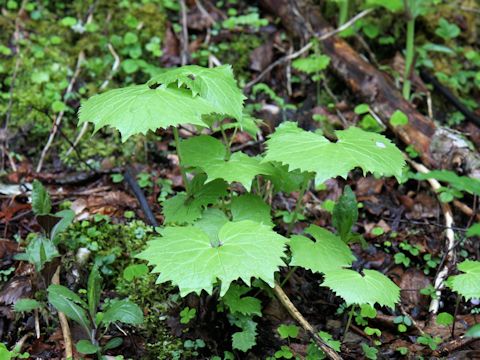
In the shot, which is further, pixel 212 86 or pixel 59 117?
pixel 59 117

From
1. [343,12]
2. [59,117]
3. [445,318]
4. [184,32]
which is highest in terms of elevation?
[343,12]

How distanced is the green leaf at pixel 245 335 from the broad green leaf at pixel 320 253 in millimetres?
434

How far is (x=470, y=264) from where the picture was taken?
219 cm

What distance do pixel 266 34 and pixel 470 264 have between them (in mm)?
3117

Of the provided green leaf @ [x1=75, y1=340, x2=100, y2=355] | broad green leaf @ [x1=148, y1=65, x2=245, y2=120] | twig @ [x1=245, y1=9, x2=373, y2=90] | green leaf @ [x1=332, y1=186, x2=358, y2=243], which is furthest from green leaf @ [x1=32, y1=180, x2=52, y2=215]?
twig @ [x1=245, y1=9, x2=373, y2=90]

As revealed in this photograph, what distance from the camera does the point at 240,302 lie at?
2.35 meters

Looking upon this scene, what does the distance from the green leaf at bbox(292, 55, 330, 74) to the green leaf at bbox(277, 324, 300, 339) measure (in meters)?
2.32

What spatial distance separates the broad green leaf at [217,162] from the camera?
7.00ft

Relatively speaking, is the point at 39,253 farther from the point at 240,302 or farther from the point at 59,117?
the point at 59,117

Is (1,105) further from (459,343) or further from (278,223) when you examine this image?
(459,343)

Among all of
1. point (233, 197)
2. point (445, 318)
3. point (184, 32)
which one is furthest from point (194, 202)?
point (184, 32)

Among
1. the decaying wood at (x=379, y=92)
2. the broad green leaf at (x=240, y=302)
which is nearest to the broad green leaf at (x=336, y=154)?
the broad green leaf at (x=240, y=302)

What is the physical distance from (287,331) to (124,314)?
77 cm

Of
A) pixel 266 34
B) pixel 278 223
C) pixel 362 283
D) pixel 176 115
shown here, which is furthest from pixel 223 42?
pixel 362 283
